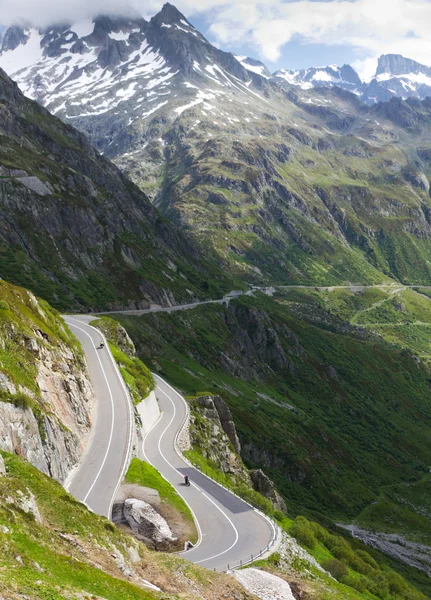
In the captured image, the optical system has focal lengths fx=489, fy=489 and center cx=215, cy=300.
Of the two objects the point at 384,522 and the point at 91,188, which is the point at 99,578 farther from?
the point at 91,188

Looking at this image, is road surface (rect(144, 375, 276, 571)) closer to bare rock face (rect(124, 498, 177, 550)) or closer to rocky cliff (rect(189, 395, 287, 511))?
bare rock face (rect(124, 498, 177, 550))

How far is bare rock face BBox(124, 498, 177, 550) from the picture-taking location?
36156mm

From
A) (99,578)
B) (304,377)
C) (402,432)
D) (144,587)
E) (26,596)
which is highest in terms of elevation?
(26,596)

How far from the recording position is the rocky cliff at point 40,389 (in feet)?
113

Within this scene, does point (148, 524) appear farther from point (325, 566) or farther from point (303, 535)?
point (303, 535)

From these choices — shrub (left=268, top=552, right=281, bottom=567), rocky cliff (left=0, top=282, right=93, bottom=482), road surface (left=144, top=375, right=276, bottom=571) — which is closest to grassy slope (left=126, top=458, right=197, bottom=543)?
road surface (left=144, top=375, right=276, bottom=571)

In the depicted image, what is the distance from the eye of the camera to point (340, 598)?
34406 millimetres

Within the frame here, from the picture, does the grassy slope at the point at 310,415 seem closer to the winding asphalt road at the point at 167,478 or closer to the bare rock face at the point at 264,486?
the bare rock face at the point at 264,486

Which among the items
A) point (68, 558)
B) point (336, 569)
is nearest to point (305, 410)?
point (336, 569)

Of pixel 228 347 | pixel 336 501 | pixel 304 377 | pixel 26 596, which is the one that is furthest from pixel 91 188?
pixel 26 596

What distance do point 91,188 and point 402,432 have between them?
469 ft

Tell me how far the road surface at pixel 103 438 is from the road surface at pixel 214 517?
5.72 m

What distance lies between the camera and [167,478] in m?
50.3

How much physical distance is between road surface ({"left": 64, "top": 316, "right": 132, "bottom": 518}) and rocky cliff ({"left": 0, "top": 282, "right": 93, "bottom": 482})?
4.09 feet
